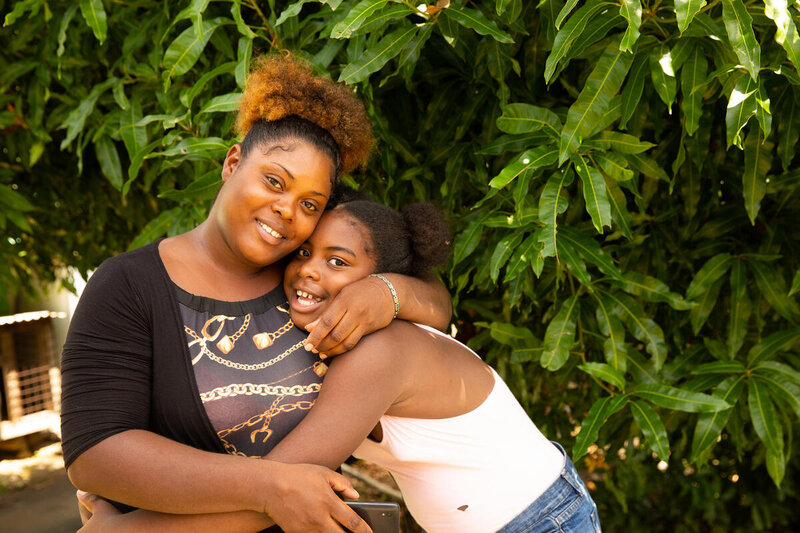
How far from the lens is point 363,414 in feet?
4.31

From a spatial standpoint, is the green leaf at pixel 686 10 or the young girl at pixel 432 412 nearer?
the green leaf at pixel 686 10

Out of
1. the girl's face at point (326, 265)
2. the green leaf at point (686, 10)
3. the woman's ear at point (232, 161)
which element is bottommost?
the girl's face at point (326, 265)

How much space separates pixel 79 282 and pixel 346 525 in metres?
6.27

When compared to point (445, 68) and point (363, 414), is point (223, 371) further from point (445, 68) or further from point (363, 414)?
point (445, 68)

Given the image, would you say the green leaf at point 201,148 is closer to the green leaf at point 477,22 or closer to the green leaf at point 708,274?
the green leaf at point 477,22

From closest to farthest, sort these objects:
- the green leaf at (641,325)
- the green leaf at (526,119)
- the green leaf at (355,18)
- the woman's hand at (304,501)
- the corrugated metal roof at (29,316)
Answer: the woman's hand at (304,501) < the green leaf at (355,18) < the green leaf at (526,119) < the green leaf at (641,325) < the corrugated metal roof at (29,316)

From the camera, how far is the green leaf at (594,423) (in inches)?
72.2

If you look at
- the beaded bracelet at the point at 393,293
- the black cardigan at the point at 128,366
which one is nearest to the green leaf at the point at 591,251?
the beaded bracelet at the point at 393,293

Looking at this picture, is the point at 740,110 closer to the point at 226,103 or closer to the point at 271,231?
the point at 271,231

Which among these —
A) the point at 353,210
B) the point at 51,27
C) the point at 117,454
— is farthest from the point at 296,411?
the point at 51,27

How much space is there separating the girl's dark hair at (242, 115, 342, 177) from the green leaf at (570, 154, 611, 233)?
560 mm

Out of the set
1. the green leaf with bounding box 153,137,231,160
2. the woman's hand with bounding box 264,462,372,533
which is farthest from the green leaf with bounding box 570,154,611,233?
the green leaf with bounding box 153,137,231,160

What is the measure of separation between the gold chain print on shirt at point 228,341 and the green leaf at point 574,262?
28.0 inches

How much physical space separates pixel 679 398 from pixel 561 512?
1.54 ft
